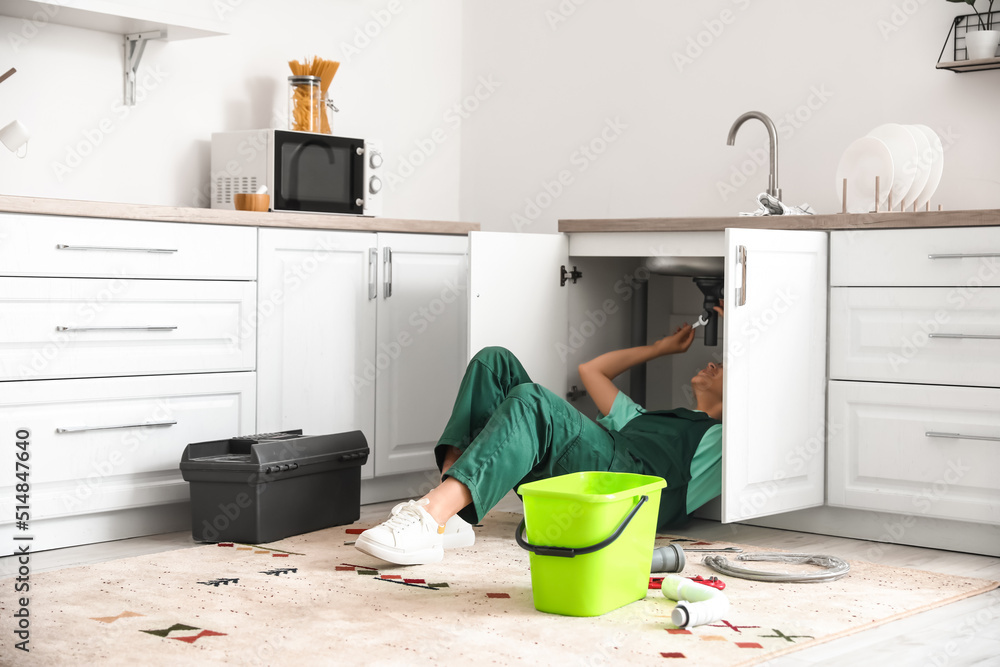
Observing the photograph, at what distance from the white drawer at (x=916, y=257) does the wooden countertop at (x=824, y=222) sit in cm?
2

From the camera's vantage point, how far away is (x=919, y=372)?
2.71m

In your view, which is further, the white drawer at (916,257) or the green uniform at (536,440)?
the white drawer at (916,257)

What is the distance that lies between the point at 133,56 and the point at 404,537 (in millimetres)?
1781

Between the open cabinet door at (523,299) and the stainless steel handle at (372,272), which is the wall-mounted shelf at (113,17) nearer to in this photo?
the stainless steel handle at (372,272)

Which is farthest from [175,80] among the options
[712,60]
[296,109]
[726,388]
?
[726,388]

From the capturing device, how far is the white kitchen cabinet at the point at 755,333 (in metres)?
2.62

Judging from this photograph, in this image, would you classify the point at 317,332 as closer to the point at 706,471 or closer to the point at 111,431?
the point at 111,431

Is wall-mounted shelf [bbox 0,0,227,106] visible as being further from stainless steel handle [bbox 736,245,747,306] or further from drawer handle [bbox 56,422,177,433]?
stainless steel handle [bbox 736,245,747,306]

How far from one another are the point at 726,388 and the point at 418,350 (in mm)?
1116

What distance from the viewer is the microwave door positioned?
129 inches

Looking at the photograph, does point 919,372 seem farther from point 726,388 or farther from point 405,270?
point 405,270

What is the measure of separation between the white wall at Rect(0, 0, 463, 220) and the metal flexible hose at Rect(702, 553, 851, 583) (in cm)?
201

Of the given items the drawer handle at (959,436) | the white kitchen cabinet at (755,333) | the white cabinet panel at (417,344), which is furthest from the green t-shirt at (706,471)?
the white cabinet panel at (417,344)

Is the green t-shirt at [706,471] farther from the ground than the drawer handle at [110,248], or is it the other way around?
the drawer handle at [110,248]
